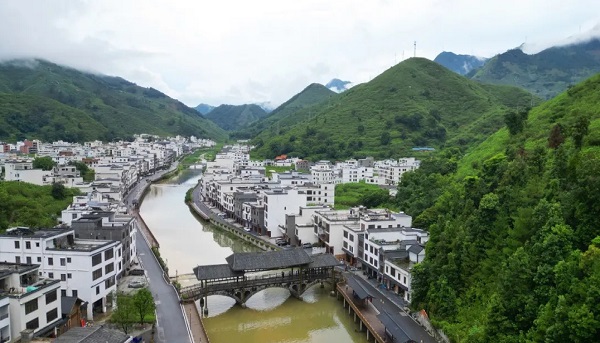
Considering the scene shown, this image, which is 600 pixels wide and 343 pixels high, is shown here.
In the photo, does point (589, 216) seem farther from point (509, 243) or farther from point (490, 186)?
point (490, 186)

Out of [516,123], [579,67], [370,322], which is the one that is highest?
[579,67]

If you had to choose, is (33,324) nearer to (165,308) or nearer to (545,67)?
(165,308)

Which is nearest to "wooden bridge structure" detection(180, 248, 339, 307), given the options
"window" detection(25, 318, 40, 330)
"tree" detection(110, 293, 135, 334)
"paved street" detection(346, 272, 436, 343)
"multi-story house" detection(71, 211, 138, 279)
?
"paved street" detection(346, 272, 436, 343)

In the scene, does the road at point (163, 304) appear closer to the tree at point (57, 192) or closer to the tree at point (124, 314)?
the tree at point (124, 314)

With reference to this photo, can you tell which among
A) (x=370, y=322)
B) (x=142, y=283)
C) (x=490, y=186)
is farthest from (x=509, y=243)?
(x=142, y=283)

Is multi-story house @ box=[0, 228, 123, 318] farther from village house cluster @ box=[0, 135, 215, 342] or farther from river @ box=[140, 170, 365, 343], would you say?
river @ box=[140, 170, 365, 343]

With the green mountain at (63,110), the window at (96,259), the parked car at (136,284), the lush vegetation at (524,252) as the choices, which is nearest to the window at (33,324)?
the window at (96,259)
